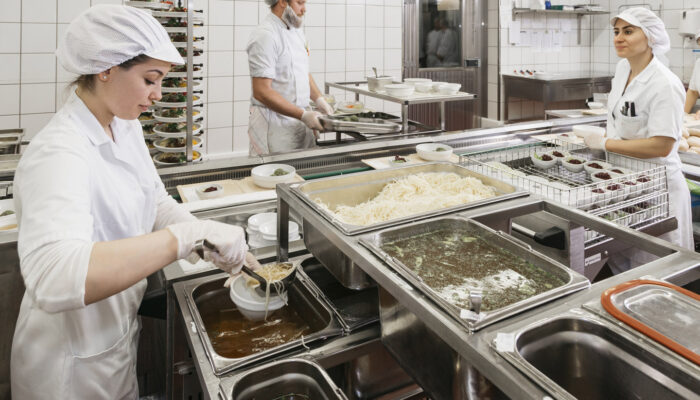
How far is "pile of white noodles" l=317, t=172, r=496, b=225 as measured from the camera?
1.54 metres

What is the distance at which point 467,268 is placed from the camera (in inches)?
47.6

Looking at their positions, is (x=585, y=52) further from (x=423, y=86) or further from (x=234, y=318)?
(x=234, y=318)

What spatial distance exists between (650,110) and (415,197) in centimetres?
177

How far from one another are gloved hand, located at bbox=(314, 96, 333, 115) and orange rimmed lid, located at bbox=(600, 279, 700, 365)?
9.89 ft

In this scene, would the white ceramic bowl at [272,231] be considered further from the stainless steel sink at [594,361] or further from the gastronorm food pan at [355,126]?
the stainless steel sink at [594,361]

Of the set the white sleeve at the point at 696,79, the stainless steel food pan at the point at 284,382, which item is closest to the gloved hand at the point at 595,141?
the stainless steel food pan at the point at 284,382

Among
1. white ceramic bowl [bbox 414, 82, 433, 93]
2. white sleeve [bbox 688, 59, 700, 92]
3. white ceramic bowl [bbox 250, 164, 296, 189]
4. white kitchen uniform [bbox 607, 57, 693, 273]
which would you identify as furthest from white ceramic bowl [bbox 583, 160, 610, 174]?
white sleeve [bbox 688, 59, 700, 92]

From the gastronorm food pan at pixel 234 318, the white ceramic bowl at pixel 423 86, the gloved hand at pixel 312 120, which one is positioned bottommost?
the gastronorm food pan at pixel 234 318

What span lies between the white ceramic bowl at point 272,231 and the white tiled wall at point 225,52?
2.50 m

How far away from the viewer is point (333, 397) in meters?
1.17

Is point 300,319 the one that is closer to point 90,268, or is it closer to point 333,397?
point 333,397

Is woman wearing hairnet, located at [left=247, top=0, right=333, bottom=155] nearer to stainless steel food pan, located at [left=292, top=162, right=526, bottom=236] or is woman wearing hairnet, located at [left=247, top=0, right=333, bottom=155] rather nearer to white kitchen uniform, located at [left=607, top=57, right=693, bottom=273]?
stainless steel food pan, located at [left=292, top=162, right=526, bottom=236]

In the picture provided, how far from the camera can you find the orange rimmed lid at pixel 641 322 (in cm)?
81

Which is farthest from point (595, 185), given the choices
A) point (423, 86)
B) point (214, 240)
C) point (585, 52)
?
point (585, 52)
